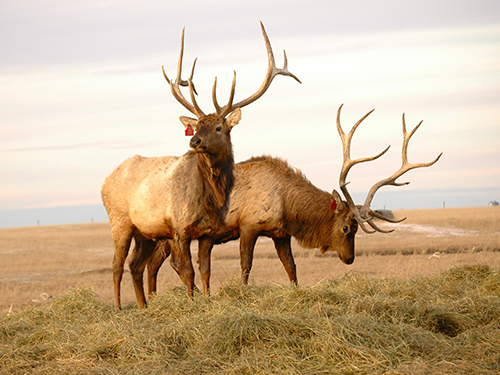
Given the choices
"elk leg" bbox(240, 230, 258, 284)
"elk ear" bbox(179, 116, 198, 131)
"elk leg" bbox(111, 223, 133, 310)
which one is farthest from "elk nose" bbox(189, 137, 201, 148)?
"elk leg" bbox(240, 230, 258, 284)

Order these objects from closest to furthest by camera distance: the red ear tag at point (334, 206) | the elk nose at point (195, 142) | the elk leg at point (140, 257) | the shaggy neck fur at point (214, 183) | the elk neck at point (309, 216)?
the elk nose at point (195, 142)
the shaggy neck fur at point (214, 183)
the elk leg at point (140, 257)
the red ear tag at point (334, 206)
the elk neck at point (309, 216)

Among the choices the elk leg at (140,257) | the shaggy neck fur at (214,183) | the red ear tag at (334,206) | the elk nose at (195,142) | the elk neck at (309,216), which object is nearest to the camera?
the elk nose at (195,142)

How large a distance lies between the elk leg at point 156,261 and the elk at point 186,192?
0.35 metres

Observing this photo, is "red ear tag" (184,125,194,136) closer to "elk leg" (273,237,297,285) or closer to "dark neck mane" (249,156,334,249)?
"dark neck mane" (249,156,334,249)

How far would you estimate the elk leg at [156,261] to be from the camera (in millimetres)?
9359

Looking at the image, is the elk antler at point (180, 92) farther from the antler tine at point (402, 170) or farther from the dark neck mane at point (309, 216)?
the antler tine at point (402, 170)

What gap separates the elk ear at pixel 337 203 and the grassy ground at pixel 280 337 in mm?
2727

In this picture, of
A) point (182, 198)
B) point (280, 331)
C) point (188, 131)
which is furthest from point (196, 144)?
point (280, 331)

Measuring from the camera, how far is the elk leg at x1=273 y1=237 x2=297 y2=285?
957 centimetres

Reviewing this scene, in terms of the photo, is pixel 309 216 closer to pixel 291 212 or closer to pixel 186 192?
pixel 291 212

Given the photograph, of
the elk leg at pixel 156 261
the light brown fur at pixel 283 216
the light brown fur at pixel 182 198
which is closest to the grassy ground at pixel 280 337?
the light brown fur at pixel 182 198

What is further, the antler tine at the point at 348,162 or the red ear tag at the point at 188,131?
the antler tine at the point at 348,162

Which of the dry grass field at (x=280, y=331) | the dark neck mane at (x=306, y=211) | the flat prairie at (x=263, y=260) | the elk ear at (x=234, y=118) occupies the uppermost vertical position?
the elk ear at (x=234, y=118)

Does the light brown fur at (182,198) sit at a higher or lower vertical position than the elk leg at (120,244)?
higher
